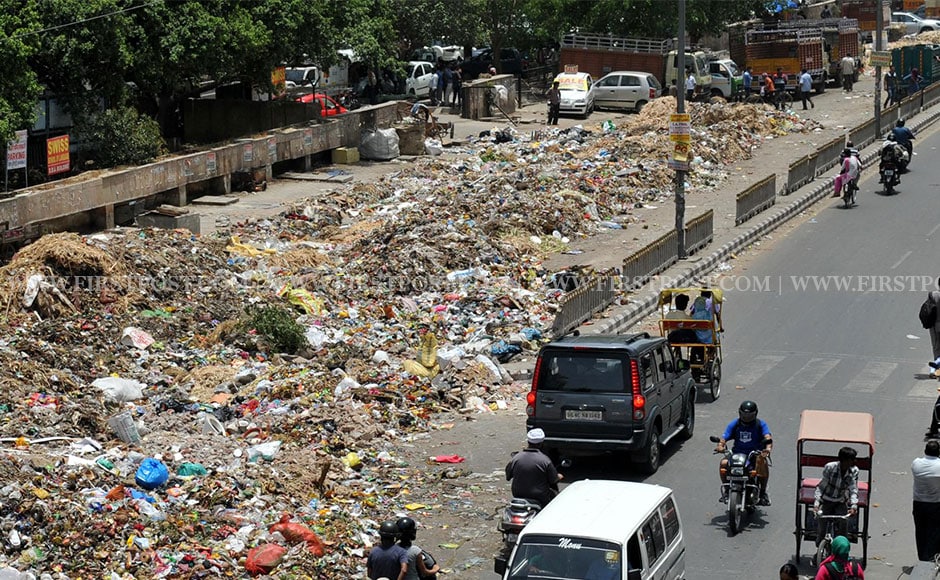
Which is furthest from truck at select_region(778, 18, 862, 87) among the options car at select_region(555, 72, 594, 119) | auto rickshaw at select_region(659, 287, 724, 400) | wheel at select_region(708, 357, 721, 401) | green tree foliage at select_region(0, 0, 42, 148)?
wheel at select_region(708, 357, 721, 401)

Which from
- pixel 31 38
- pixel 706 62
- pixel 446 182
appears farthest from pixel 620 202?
pixel 706 62

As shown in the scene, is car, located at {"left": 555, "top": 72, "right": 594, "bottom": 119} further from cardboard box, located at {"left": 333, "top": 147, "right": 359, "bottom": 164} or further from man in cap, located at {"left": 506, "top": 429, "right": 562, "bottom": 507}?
man in cap, located at {"left": 506, "top": 429, "right": 562, "bottom": 507}

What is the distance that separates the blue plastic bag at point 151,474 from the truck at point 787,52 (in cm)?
3969

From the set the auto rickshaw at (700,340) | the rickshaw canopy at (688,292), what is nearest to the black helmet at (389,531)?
the auto rickshaw at (700,340)

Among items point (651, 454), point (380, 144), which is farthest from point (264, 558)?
point (380, 144)

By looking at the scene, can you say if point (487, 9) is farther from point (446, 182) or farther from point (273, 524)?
point (273, 524)

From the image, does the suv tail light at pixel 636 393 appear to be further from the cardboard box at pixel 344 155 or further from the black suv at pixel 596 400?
the cardboard box at pixel 344 155

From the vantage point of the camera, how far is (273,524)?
13.1 metres

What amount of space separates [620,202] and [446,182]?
4871 millimetres

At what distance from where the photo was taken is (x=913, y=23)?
252 feet

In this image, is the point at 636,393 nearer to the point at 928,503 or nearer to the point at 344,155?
the point at 928,503

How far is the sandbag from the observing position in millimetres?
39906

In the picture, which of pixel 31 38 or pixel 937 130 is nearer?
pixel 31 38

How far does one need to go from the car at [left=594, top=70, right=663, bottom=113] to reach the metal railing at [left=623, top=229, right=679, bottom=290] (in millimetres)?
21647
